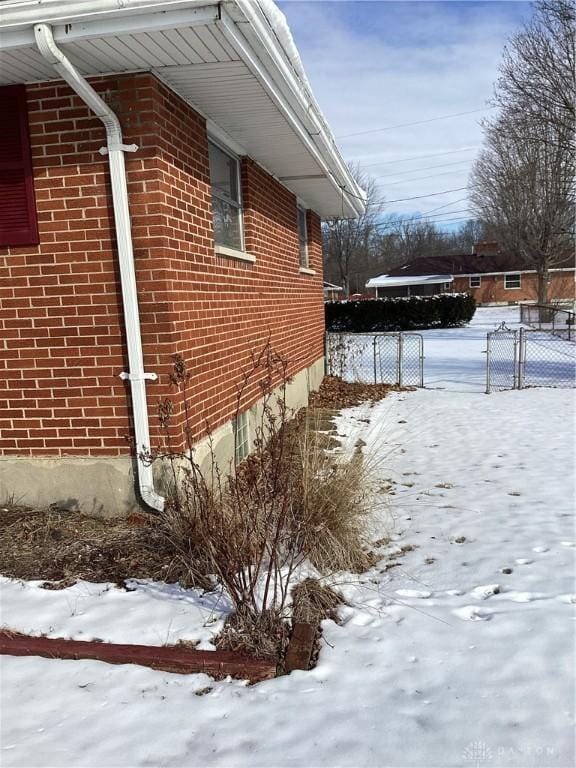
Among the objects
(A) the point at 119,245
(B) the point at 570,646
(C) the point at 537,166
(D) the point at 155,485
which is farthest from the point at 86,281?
(C) the point at 537,166

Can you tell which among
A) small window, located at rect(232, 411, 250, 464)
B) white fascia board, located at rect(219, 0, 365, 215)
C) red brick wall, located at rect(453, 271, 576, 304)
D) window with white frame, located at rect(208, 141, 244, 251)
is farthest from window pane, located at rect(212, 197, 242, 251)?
red brick wall, located at rect(453, 271, 576, 304)

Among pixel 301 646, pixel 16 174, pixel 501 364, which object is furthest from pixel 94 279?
pixel 501 364

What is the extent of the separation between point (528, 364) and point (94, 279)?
1247cm

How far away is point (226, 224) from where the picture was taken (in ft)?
18.0

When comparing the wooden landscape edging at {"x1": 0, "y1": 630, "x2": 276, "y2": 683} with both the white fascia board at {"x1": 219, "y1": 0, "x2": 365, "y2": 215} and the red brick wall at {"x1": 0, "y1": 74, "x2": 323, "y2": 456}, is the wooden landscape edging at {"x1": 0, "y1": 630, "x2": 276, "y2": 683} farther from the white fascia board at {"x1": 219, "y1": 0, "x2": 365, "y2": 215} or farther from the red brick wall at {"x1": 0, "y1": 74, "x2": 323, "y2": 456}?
the white fascia board at {"x1": 219, "y1": 0, "x2": 365, "y2": 215}

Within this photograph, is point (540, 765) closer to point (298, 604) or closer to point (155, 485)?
point (298, 604)

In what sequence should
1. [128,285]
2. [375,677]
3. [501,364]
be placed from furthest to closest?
[501,364] < [128,285] < [375,677]

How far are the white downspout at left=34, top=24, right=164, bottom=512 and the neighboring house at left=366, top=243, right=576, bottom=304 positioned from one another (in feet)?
137

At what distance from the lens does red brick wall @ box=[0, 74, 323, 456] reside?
3602mm

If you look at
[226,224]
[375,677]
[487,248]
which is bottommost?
[375,677]

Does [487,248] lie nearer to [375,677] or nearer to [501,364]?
[501,364]

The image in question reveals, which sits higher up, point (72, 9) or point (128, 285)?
point (72, 9)

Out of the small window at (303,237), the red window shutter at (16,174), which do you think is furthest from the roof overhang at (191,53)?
the small window at (303,237)

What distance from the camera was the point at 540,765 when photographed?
5.92 ft
